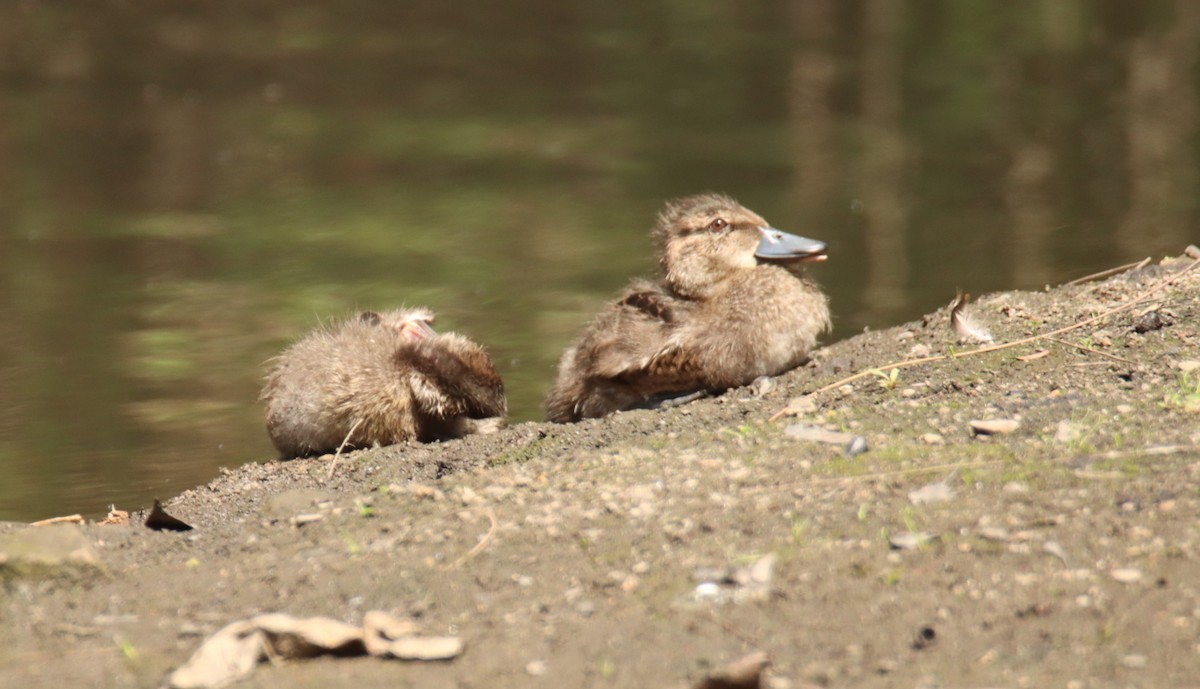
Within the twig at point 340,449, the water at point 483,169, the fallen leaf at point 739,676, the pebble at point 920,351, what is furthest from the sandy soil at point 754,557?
the water at point 483,169

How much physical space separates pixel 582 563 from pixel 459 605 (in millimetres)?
327

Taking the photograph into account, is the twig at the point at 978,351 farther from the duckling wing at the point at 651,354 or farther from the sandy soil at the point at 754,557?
the duckling wing at the point at 651,354

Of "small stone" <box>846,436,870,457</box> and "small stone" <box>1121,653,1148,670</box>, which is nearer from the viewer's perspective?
"small stone" <box>1121,653,1148,670</box>

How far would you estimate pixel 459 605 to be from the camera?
→ 3.49 meters

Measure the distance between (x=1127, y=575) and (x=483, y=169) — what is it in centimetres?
947

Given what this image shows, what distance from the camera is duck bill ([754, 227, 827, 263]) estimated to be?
6309mm

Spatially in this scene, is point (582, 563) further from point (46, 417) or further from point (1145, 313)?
point (46, 417)

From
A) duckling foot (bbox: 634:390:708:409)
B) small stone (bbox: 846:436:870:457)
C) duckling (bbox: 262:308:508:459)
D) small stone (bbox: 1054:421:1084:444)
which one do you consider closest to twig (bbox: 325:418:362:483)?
duckling (bbox: 262:308:508:459)

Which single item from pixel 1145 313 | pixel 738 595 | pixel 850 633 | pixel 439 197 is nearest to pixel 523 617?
pixel 738 595

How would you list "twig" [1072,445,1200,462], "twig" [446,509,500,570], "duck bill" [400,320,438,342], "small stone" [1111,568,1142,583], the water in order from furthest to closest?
the water < "duck bill" [400,320,438,342] < "twig" [1072,445,1200,462] < "twig" [446,509,500,570] < "small stone" [1111,568,1142,583]

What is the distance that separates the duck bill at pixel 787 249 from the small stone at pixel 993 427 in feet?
6.59

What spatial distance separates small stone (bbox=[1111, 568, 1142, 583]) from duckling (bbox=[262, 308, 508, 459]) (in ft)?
10.5

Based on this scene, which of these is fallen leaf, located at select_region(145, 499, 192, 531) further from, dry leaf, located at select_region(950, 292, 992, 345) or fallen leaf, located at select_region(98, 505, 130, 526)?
dry leaf, located at select_region(950, 292, 992, 345)

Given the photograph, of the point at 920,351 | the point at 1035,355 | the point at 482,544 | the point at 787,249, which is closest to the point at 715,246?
the point at 787,249
